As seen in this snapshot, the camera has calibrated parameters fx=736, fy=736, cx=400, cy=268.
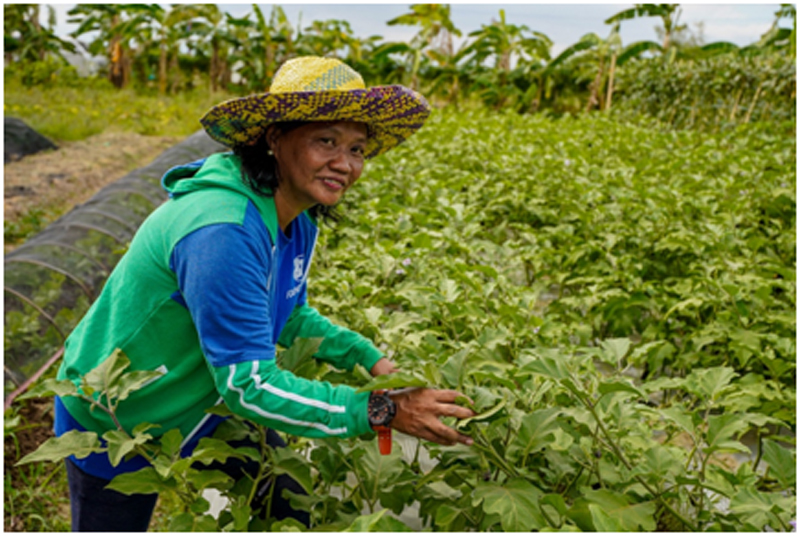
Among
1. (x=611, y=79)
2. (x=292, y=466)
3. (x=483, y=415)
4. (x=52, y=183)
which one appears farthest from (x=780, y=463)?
(x=611, y=79)

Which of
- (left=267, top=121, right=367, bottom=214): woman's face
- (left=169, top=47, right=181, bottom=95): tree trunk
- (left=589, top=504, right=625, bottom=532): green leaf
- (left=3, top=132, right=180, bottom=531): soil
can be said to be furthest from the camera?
(left=169, top=47, right=181, bottom=95): tree trunk

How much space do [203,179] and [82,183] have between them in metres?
8.76

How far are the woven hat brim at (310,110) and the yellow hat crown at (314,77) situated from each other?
0.12 feet

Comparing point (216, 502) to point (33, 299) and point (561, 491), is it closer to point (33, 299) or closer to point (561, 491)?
point (561, 491)

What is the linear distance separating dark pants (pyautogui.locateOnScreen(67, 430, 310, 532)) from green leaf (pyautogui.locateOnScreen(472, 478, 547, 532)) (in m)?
0.63

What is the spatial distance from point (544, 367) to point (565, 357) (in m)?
0.23

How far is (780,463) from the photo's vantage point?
64.6 inches

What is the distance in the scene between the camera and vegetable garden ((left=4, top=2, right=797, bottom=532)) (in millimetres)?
1556

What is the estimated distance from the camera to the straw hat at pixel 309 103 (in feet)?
5.33

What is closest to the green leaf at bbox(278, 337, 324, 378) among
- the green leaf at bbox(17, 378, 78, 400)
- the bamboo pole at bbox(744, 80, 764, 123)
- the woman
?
the woman

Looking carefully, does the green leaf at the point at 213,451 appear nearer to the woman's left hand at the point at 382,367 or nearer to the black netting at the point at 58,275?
the woman's left hand at the point at 382,367

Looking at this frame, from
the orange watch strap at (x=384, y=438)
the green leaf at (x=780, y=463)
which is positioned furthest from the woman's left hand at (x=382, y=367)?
the green leaf at (x=780, y=463)

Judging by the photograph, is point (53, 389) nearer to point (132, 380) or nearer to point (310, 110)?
point (132, 380)

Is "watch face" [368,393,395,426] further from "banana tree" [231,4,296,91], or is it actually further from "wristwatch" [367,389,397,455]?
"banana tree" [231,4,296,91]
